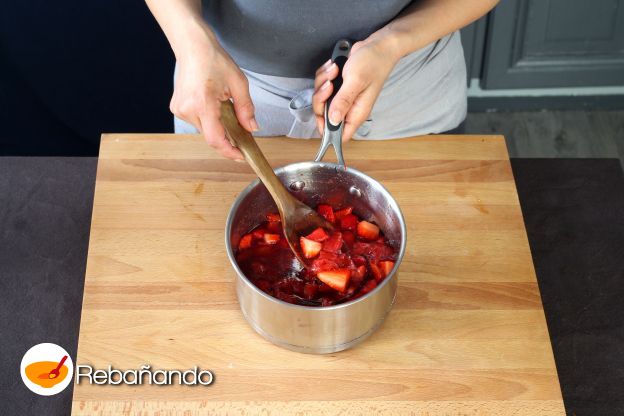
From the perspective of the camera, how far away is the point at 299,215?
105cm

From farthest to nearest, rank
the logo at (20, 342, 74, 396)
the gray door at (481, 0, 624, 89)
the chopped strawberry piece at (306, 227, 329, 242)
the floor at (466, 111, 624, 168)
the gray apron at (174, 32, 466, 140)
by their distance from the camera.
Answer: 1. the floor at (466, 111, 624, 168)
2. the gray door at (481, 0, 624, 89)
3. the gray apron at (174, 32, 466, 140)
4. the logo at (20, 342, 74, 396)
5. the chopped strawberry piece at (306, 227, 329, 242)

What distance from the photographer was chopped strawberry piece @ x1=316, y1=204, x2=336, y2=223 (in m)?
1.10

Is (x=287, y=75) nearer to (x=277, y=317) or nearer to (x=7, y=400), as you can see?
(x=277, y=317)

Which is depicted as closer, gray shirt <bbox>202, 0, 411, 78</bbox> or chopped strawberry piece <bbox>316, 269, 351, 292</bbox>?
chopped strawberry piece <bbox>316, 269, 351, 292</bbox>

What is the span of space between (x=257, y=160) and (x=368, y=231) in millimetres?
196

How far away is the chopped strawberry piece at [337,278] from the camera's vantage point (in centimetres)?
98

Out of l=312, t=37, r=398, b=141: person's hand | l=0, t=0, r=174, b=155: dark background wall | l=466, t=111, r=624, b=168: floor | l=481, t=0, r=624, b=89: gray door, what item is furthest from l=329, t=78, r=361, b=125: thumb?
l=466, t=111, r=624, b=168: floor

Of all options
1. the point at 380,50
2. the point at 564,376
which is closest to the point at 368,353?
the point at 564,376

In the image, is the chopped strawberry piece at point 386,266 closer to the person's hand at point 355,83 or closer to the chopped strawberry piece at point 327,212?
the chopped strawberry piece at point 327,212

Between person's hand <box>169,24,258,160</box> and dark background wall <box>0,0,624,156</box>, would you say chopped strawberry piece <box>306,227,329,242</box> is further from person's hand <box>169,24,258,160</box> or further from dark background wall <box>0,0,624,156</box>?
dark background wall <box>0,0,624,156</box>

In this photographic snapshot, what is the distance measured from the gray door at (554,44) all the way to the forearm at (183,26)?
128 centimetres

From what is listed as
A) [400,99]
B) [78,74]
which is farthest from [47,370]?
[78,74]

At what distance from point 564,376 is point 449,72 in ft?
2.03

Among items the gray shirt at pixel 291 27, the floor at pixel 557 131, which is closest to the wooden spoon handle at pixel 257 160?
the gray shirt at pixel 291 27
